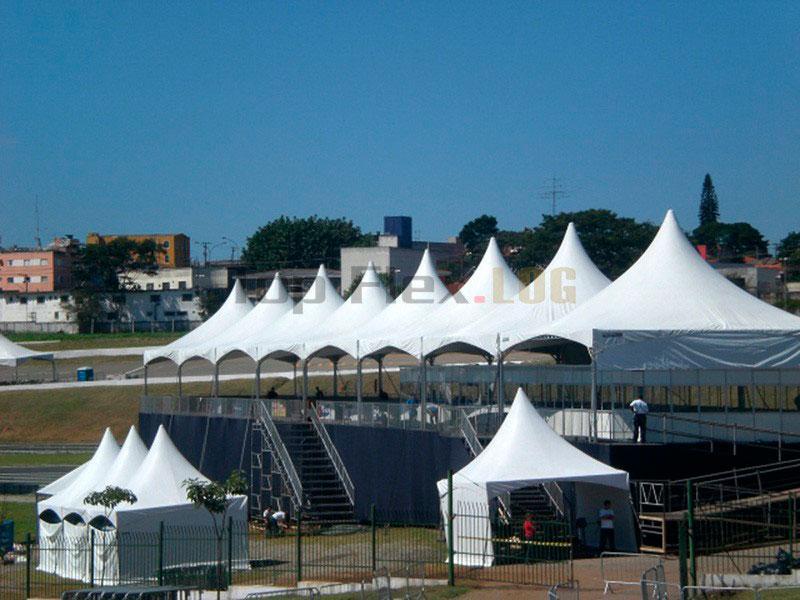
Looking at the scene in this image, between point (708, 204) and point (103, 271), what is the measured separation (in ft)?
261

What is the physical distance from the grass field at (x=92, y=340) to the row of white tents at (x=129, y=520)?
203 feet

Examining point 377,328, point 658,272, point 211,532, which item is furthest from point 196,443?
point 658,272

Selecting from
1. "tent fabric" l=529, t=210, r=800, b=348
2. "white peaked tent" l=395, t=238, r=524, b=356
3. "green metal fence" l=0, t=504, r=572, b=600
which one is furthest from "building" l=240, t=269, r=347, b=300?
"green metal fence" l=0, t=504, r=572, b=600

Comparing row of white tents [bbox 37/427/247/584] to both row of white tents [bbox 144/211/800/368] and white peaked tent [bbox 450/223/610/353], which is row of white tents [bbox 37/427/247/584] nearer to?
white peaked tent [bbox 450/223/610/353]

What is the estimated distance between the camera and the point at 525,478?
92.0 ft

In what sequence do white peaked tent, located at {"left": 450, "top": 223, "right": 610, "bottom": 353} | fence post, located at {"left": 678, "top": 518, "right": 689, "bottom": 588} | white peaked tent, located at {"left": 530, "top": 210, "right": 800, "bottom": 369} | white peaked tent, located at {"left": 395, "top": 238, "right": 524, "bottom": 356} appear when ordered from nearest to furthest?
fence post, located at {"left": 678, "top": 518, "right": 689, "bottom": 588} < white peaked tent, located at {"left": 530, "top": 210, "right": 800, "bottom": 369} < white peaked tent, located at {"left": 450, "top": 223, "right": 610, "bottom": 353} < white peaked tent, located at {"left": 395, "top": 238, "right": 524, "bottom": 356}

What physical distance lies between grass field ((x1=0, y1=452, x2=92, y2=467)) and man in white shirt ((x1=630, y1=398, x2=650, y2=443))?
3196 cm

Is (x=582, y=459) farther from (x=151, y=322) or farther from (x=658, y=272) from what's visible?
(x=151, y=322)

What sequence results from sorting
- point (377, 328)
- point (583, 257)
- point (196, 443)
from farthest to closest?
point (196, 443)
point (377, 328)
point (583, 257)

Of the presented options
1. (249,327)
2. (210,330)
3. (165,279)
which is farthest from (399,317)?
(165,279)

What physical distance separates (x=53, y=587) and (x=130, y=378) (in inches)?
1969

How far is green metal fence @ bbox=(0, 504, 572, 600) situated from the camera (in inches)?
1025

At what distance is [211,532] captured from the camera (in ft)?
106

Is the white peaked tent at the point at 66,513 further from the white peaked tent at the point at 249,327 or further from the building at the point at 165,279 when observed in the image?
the building at the point at 165,279
